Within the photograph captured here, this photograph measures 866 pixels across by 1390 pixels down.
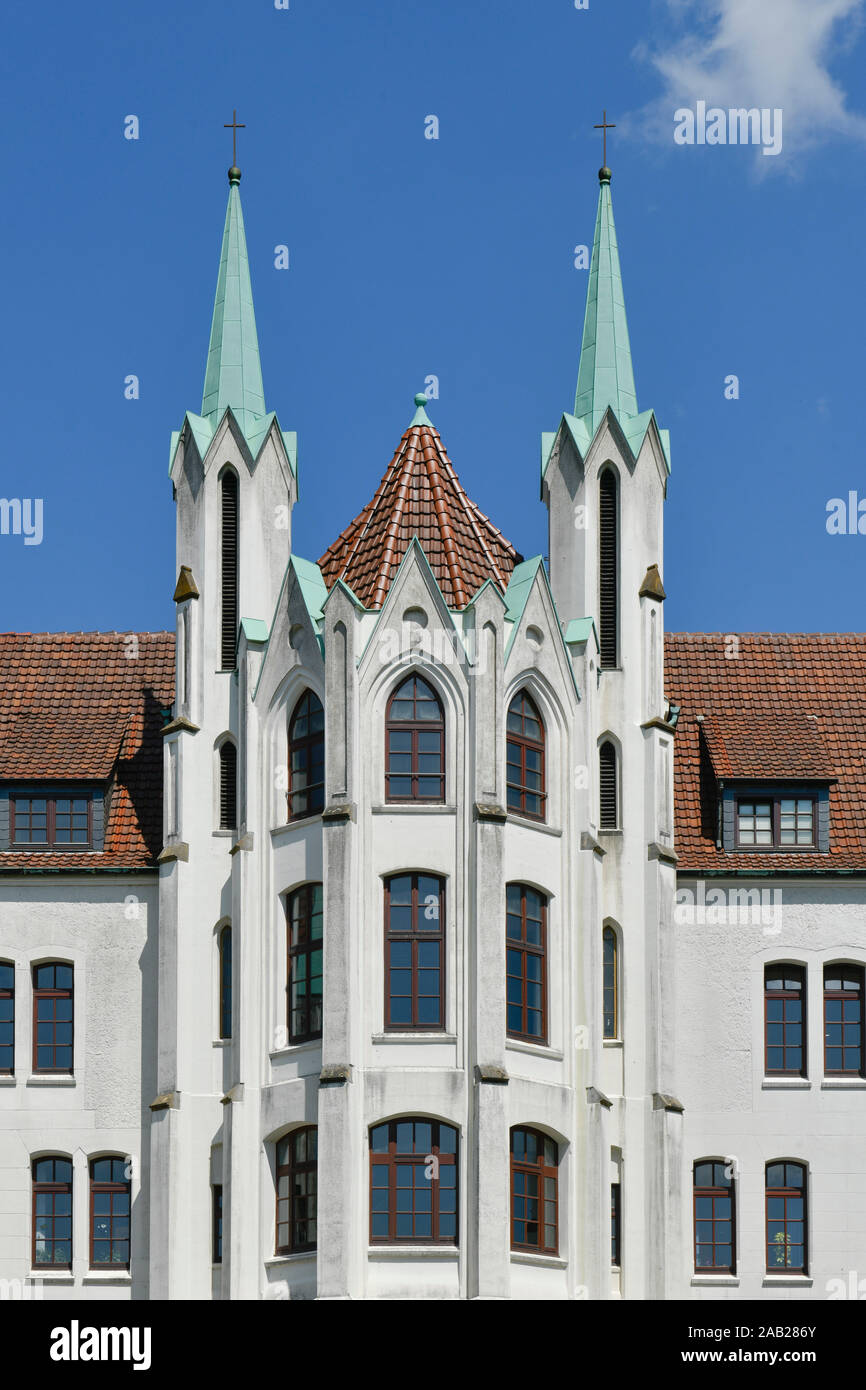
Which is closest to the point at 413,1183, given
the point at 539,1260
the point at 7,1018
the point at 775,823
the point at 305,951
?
the point at 539,1260

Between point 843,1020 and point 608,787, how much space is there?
22.3 feet

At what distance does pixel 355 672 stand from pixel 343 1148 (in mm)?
8900

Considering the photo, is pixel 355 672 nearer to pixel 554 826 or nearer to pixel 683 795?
pixel 554 826

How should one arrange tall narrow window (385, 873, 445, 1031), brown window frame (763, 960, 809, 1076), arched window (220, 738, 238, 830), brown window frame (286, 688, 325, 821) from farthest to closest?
brown window frame (763, 960, 809, 1076)
arched window (220, 738, 238, 830)
brown window frame (286, 688, 325, 821)
tall narrow window (385, 873, 445, 1031)

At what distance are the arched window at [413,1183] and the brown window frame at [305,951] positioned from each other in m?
2.64

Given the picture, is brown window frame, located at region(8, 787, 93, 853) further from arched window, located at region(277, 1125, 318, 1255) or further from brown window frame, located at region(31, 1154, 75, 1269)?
arched window, located at region(277, 1125, 318, 1255)

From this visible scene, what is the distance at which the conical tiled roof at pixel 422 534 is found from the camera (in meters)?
55.6

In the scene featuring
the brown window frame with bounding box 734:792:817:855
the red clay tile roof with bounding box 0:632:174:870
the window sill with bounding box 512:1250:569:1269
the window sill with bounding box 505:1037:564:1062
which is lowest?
the window sill with bounding box 512:1250:569:1269

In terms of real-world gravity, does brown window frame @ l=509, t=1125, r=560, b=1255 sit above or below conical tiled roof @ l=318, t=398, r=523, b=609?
below

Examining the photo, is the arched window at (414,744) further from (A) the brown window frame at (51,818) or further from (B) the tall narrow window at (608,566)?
(A) the brown window frame at (51,818)

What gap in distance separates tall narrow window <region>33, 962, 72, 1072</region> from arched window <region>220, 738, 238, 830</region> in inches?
179

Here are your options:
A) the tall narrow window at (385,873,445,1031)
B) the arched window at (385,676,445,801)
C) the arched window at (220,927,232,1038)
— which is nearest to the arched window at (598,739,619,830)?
the arched window at (385,676,445,801)

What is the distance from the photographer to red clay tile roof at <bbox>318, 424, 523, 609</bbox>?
55.6 meters

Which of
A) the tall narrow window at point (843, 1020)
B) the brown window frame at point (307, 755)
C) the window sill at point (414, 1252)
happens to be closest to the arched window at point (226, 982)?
the brown window frame at point (307, 755)
